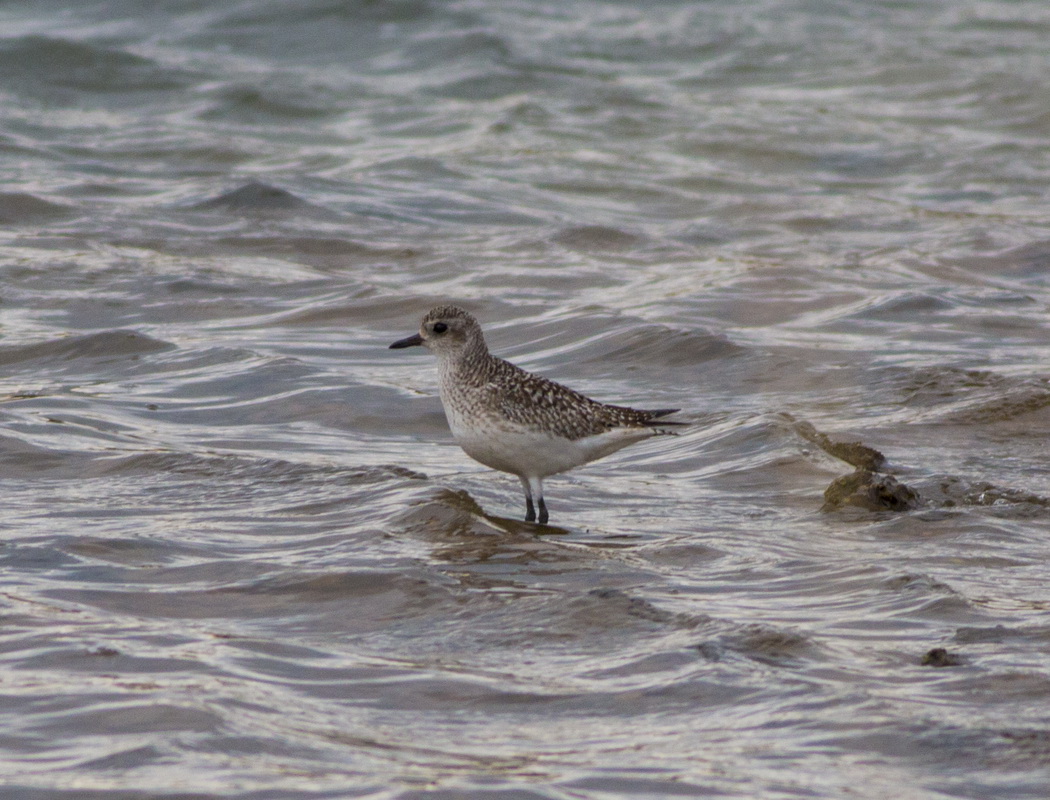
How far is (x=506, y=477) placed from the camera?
9.39m

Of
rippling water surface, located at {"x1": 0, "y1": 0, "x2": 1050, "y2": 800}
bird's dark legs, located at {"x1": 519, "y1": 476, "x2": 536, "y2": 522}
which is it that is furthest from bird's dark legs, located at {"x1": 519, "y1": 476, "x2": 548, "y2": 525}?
rippling water surface, located at {"x1": 0, "y1": 0, "x2": 1050, "y2": 800}

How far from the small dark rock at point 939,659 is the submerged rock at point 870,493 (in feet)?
6.96

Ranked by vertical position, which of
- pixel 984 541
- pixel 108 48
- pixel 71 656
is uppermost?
pixel 108 48

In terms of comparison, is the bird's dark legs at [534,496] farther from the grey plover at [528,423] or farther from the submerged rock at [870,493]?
the submerged rock at [870,493]

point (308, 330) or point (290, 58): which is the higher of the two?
point (290, 58)

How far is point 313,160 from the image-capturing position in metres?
18.4

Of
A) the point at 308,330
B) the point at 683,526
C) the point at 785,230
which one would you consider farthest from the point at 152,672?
the point at 785,230

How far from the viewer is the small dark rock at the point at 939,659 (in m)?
5.85

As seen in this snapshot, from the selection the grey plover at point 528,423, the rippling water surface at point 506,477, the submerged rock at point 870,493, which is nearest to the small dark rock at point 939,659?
the rippling water surface at point 506,477

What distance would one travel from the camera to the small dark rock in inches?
230

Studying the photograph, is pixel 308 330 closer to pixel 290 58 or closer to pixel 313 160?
pixel 313 160

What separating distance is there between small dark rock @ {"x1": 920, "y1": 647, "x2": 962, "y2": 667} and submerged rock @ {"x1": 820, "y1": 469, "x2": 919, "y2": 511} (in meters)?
2.12

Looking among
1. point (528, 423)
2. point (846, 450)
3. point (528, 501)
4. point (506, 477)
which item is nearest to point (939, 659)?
point (528, 423)

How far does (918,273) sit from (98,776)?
10695mm
